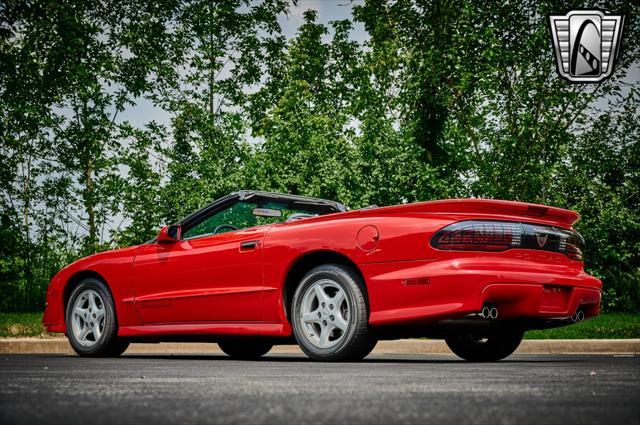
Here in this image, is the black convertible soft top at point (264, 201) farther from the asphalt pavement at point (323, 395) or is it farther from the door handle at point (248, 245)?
the asphalt pavement at point (323, 395)

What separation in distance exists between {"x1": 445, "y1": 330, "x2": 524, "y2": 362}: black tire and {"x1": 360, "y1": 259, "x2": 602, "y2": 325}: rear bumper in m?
1.11

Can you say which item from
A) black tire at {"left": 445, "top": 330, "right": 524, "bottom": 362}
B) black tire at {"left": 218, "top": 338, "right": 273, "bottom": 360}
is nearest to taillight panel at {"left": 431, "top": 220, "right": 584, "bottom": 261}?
black tire at {"left": 445, "top": 330, "right": 524, "bottom": 362}

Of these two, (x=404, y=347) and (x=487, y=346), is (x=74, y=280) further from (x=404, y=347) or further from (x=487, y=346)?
(x=487, y=346)

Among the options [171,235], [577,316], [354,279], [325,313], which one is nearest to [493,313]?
[577,316]

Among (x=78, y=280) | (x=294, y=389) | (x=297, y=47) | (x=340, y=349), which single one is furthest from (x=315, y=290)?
(x=297, y=47)

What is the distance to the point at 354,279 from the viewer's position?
682 centimetres

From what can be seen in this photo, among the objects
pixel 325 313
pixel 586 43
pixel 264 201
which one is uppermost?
pixel 586 43

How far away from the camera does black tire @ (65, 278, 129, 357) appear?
335 inches

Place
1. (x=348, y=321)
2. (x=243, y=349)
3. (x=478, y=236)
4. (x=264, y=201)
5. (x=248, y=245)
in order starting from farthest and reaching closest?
(x=243, y=349) → (x=264, y=201) → (x=248, y=245) → (x=348, y=321) → (x=478, y=236)

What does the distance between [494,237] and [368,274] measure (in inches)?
37.6

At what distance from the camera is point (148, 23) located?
2266 cm

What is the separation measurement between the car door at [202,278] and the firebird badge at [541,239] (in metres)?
2.19

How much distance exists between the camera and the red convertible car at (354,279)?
6434mm

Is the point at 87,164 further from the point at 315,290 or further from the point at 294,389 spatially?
the point at 294,389
